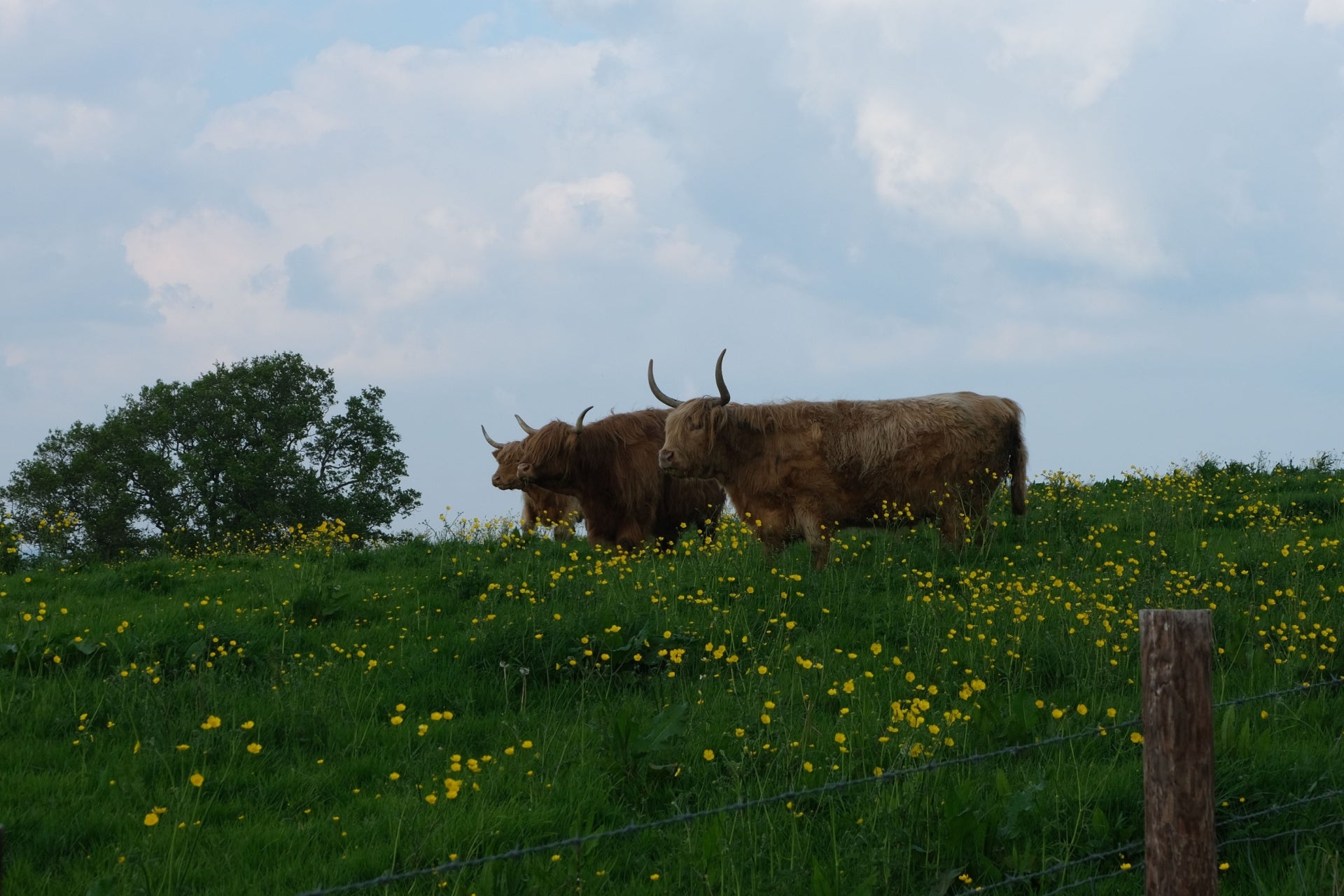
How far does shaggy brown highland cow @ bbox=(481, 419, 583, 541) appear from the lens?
1399cm

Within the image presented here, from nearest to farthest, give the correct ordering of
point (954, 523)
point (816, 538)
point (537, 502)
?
point (816, 538)
point (954, 523)
point (537, 502)

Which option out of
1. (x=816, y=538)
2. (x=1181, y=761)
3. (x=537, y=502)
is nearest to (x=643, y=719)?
(x=1181, y=761)

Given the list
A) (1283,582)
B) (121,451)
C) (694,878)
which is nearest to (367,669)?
(694,878)

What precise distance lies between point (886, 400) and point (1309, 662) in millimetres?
4871

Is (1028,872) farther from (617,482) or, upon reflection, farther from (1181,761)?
(617,482)

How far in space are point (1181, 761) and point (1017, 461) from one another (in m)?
7.47

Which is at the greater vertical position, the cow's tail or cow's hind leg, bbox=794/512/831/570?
the cow's tail

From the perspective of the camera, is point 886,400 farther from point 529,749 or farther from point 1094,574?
point 529,749

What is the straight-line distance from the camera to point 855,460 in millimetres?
Result: 10648

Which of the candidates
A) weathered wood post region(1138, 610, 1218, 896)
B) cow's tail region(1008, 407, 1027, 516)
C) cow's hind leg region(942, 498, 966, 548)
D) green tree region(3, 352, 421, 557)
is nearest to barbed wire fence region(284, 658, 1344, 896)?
weathered wood post region(1138, 610, 1218, 896)

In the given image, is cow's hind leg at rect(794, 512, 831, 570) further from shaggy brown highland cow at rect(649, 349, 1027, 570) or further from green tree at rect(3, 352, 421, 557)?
green tree at rect(3, 352, 421, 557)

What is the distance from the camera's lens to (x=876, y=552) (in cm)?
1072

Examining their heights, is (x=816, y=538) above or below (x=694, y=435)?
below

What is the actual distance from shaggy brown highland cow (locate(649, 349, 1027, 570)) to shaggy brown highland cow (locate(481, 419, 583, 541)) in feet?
11.1
